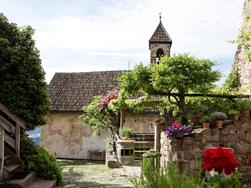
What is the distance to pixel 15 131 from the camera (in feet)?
28.5

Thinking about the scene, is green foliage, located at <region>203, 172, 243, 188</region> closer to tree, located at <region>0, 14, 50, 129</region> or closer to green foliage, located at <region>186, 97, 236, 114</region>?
green foliage, located at <region>186, 97, 236, 114</region>

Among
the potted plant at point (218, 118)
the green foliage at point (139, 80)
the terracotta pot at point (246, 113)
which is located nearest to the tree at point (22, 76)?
the green foliage at point (139, 80)

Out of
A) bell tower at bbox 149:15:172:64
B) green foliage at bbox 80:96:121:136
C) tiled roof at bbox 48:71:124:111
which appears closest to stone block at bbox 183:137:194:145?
green foliage at bbox 80:96:121:136

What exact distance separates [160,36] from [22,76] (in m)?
14.3

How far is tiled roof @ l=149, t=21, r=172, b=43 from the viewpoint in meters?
22.3

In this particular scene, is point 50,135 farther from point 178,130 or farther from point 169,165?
point 169,165

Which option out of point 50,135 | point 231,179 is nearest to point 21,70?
point 231,179

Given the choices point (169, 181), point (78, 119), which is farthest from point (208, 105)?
point (78, 119)

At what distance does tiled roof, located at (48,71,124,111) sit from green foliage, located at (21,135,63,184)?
11179mm

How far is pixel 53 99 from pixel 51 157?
12.2m

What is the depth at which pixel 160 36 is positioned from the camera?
2258 centimetres

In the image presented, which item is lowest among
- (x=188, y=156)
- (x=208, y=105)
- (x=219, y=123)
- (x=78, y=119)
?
(x=188, y=156)

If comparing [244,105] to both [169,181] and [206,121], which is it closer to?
[206,121]

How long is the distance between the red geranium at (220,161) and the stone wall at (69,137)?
16.3 meters
